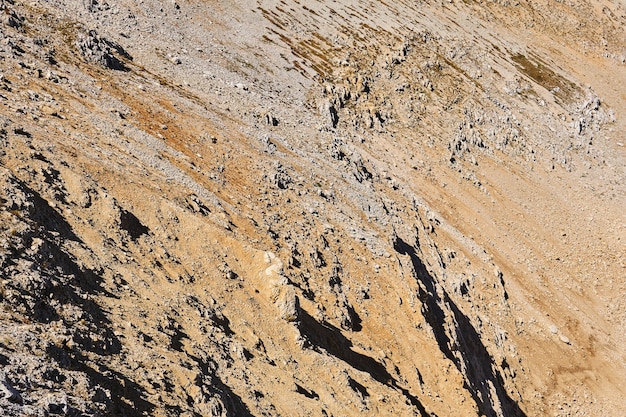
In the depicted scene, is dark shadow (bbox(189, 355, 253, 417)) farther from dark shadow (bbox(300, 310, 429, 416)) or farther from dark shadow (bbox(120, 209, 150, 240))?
dark shadow (bbox(120, 209, 150, 240))

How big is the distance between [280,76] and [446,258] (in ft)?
87.0

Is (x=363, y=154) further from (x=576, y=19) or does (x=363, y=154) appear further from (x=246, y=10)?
(x=576, y=19)

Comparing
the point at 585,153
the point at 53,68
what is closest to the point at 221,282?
the point at 53,68

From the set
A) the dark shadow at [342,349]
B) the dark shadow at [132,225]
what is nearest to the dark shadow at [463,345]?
the dark shadow at [342,349]

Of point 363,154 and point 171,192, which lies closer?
point 171,192

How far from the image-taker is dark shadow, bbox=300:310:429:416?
2298cm

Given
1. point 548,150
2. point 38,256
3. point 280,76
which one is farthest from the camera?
point 548,150

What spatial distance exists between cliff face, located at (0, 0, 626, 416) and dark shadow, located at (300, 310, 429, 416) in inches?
5.9

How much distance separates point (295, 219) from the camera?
3020 centimetres

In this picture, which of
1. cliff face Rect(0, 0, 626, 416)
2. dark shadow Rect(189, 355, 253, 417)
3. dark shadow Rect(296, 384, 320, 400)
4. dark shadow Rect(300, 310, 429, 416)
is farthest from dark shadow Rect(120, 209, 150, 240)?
dark shadow Rect(296, 384, 320, 400)

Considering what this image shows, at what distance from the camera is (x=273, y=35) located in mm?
64125

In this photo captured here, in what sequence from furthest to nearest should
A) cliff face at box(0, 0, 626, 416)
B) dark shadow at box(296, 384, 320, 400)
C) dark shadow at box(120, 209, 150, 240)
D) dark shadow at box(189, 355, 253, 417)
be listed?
dark shadow at box(120, 209, 150, 240) < dark shadow at box(296, 384, 320, 400) < cliff face at box(0, 0, 626, 416) < dark shadow at box(189, 355, 253, 417)

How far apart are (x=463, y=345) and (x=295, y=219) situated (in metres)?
14.9

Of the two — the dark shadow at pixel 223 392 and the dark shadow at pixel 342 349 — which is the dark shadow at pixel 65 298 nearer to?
the dark shadow at pixel 223 392
